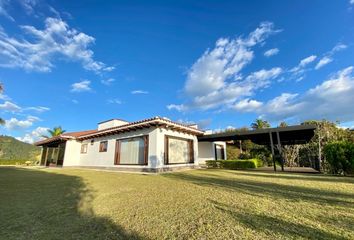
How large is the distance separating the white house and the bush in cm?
913

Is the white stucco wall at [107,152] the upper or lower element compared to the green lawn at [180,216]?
upper

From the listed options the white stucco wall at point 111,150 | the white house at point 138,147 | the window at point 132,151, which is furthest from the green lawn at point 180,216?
Result: the window at point 132,151

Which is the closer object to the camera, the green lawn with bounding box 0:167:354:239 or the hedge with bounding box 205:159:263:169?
the green lawn with bounding box 0:167:354:239

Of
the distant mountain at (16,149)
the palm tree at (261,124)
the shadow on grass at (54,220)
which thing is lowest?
the shadow on grass at (54,220)

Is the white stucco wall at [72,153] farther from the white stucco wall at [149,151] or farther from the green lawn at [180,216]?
the green lawn at [180,216]

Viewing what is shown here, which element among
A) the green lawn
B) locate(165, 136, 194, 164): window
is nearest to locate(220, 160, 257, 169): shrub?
locate(165, 136, 194, 164): window

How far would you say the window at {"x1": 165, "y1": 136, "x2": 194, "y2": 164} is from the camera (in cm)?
1307

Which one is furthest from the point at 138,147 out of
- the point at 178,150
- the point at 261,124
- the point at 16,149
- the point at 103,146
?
the point at 16,149

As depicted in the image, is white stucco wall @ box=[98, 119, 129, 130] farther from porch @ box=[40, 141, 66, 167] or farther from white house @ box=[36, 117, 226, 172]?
porch @ box=[40, 141, 66, 167]

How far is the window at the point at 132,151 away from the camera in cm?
1275

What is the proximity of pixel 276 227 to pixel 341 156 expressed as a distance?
379 inches

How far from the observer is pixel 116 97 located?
90.0 ft

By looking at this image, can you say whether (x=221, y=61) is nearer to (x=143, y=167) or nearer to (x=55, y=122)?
(x=143, y=167)

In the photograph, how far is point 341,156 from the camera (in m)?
9.45
